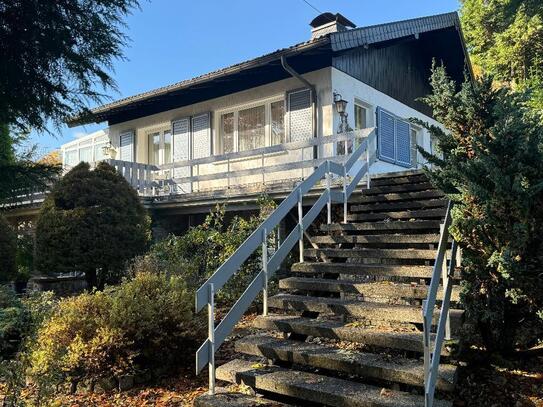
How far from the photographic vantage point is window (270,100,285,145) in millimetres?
12555

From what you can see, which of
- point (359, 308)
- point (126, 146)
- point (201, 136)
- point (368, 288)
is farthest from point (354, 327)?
point (126, 146)

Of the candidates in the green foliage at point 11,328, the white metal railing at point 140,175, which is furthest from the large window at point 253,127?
the green foliage at point 11,328

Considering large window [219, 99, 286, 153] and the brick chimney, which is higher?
the brick chimney

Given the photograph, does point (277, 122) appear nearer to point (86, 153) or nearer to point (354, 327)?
point (354, 327)

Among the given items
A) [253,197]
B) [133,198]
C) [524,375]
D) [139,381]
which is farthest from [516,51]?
[139,381]

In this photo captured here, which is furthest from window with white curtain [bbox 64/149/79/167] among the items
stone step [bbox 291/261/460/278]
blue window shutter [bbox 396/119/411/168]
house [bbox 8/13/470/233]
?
stone step [bbox 291/261/460/278]

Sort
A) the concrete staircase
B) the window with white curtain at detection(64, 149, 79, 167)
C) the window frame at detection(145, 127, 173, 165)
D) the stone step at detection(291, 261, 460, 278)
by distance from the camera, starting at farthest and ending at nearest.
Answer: the window with white curtain at detection(64, 149, 79, 167)
the window frame at detection(145, 127, 173, 165)
the stone step at detection(291, 261, 460, 278)
the concrete staircase

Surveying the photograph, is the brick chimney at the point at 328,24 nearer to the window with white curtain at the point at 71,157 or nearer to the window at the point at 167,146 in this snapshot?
the window at the point at 167,146

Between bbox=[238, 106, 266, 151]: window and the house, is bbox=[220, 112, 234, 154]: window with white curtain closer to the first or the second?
the house

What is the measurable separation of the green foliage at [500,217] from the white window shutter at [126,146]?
12768 millimetres

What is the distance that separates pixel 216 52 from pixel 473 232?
15.3 metres

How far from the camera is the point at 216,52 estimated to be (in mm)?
18094

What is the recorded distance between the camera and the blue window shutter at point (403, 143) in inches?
510

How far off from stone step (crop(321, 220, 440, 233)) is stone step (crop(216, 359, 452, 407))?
2874 millimetres
